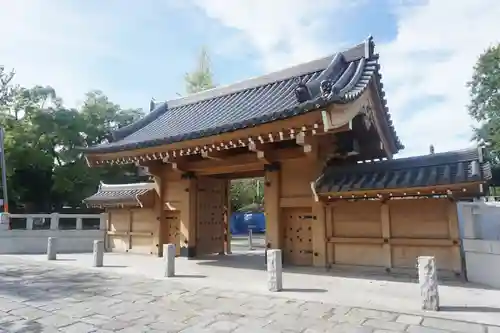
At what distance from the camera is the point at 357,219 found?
25.9 feet

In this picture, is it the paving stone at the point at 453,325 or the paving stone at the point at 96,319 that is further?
the paving stone at the point at 96,319

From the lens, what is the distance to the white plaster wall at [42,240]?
1282cm

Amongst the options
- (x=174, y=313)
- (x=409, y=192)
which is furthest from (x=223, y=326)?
(x=409, y=192)

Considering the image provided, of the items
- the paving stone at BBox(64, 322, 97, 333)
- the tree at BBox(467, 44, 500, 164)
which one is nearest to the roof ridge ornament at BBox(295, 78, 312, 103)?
the paving stone at BBox(64, 322, 97, 333)

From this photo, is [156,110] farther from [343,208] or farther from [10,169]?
[10,169]

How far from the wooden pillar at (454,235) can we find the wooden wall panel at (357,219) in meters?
1.35

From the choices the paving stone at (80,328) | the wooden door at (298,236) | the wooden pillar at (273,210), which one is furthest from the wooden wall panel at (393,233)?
the paving stone at (80,328)

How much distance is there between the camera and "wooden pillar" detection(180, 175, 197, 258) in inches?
418

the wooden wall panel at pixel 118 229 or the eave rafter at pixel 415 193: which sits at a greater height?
the eave rafter at pixel 415 193

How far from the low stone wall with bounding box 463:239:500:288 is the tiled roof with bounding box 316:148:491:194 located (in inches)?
55.3

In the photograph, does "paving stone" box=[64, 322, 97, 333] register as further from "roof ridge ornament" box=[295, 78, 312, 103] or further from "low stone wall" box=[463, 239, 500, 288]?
"low stone wall" box=[463, 239, 500, 288]

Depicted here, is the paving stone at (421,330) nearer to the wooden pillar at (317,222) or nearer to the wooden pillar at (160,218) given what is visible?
the wooden pillar at (317,222)

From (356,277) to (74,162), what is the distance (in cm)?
1897

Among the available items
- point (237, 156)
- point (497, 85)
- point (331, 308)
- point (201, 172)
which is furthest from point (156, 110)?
point (497, 85)
